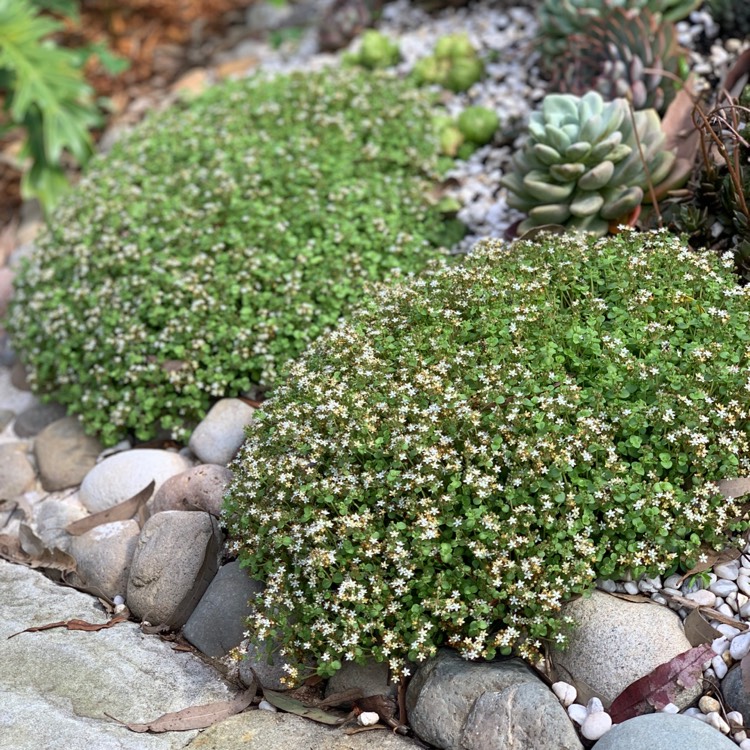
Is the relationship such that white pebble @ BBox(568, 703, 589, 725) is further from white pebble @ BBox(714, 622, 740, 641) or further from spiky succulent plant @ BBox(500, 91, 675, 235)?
spiky succulent plant @ BBox(500, 91, 675, 235)

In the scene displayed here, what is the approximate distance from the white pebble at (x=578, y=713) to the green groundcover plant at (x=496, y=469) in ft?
0.76

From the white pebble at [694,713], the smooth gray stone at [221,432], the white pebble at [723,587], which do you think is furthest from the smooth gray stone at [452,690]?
the smooth gray stone at [221,432]

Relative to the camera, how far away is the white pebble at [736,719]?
8.92 ft

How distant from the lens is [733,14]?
5246mm

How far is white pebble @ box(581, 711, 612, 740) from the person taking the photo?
2.77 m

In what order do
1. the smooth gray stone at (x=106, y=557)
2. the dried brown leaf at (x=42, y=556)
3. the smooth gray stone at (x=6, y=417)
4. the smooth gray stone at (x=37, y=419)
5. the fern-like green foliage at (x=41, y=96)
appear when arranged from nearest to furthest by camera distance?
1. the smooth gray stone at (x=106, y=557)
2. the dried brown leaf at (x=42, y=556)
3. the smooth gray stone at (x=37, y=419)
4. the smooth gray stone at (x=6, y=417)
5. the fern-like green foliage at (x=41, y=96)

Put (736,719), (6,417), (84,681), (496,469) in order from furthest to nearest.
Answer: (6,417) < (84,681) < (496,469) < (736,719)

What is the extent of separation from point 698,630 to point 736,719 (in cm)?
30

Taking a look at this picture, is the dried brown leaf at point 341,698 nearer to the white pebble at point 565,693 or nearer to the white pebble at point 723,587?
the white pebble at point 565,693

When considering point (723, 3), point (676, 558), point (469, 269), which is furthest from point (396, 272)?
point (723, 3)

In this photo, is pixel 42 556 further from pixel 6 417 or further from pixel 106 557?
pixel 6 417

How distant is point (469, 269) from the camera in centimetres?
373

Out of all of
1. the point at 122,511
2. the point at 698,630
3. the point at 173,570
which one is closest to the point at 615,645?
the point at 698,630

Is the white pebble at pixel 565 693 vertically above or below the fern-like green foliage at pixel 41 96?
below
